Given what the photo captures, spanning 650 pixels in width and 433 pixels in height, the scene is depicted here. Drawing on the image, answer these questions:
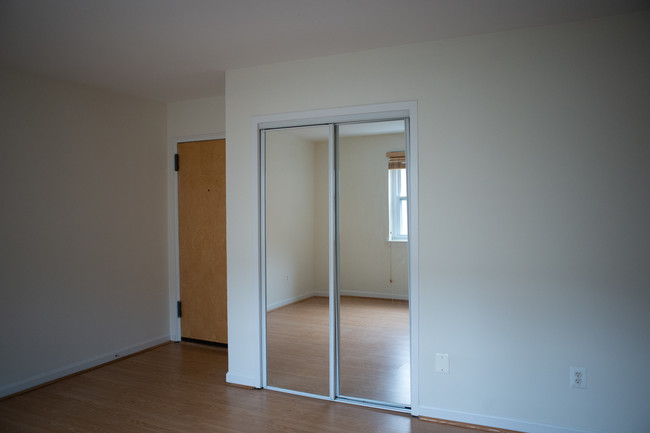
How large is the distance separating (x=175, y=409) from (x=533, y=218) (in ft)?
8.96

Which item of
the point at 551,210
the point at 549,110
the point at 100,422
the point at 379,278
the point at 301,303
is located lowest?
the point at 100,422

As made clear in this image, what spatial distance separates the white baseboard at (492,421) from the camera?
8.34 ft

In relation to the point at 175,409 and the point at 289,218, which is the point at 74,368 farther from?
the point at 289,218

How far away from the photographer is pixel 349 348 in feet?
10.4

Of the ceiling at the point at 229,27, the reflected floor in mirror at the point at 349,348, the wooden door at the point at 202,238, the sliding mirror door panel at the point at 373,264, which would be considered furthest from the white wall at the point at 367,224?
the wooden door at the point at 202,238

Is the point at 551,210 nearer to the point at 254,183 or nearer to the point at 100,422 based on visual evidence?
the point at 254,183

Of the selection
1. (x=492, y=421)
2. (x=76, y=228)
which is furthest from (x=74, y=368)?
(x=492, y=421)

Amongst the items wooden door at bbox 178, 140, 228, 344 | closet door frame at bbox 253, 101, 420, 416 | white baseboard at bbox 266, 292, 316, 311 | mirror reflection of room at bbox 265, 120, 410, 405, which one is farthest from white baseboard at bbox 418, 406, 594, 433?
wooden door at bbox 178, 140, 228, 344

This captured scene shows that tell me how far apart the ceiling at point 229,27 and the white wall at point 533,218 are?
21 centimetres

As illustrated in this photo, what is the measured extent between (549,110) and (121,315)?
4015 millimetres

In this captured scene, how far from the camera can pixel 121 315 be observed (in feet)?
13.4

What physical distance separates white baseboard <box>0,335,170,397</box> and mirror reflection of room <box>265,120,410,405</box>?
1.66 meters

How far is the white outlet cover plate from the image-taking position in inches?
109

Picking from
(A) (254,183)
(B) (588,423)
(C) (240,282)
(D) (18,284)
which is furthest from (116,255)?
(B) (588,423)
